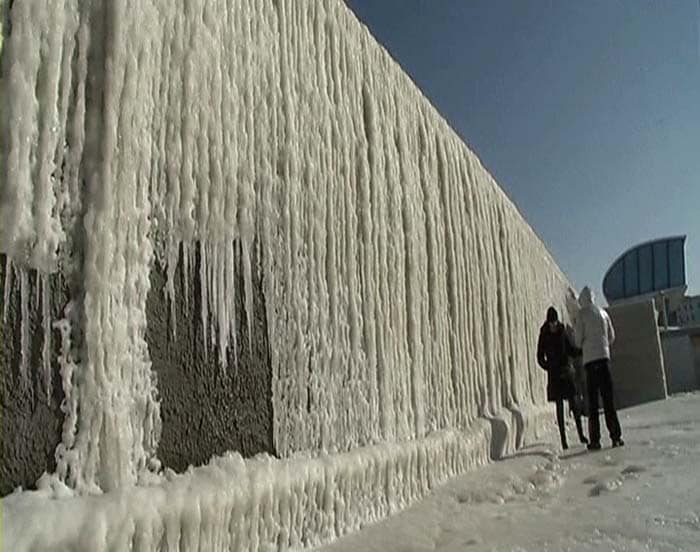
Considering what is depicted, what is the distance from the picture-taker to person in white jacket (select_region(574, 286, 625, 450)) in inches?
236

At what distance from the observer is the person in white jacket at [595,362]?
6.00 metres

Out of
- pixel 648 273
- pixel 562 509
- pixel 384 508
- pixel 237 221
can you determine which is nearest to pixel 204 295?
pixel 237 221

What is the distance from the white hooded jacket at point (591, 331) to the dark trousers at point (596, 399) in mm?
82

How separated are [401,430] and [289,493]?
4.31ft

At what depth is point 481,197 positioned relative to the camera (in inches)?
260

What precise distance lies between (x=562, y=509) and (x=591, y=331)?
312 centimetres

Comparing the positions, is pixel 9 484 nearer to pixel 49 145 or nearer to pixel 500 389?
pixel 49 145

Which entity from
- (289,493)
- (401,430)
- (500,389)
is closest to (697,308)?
(500,389)

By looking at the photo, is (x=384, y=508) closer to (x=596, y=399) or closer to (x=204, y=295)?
(x=204, y=295)

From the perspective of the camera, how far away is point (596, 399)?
6.09m

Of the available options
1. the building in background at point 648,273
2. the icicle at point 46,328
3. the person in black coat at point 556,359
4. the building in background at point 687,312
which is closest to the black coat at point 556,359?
the person in black coat at point 556,359

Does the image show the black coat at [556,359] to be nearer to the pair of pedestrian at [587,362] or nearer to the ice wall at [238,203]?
the pair of pedestrian at [587,362]

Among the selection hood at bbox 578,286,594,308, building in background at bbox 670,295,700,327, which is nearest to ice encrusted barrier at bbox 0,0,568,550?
hood at bbox 578,286,594,308

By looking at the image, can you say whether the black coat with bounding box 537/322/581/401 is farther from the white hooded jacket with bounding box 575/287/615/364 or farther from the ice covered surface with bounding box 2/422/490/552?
the ice covered surface with bounding box 2/422/490/552
